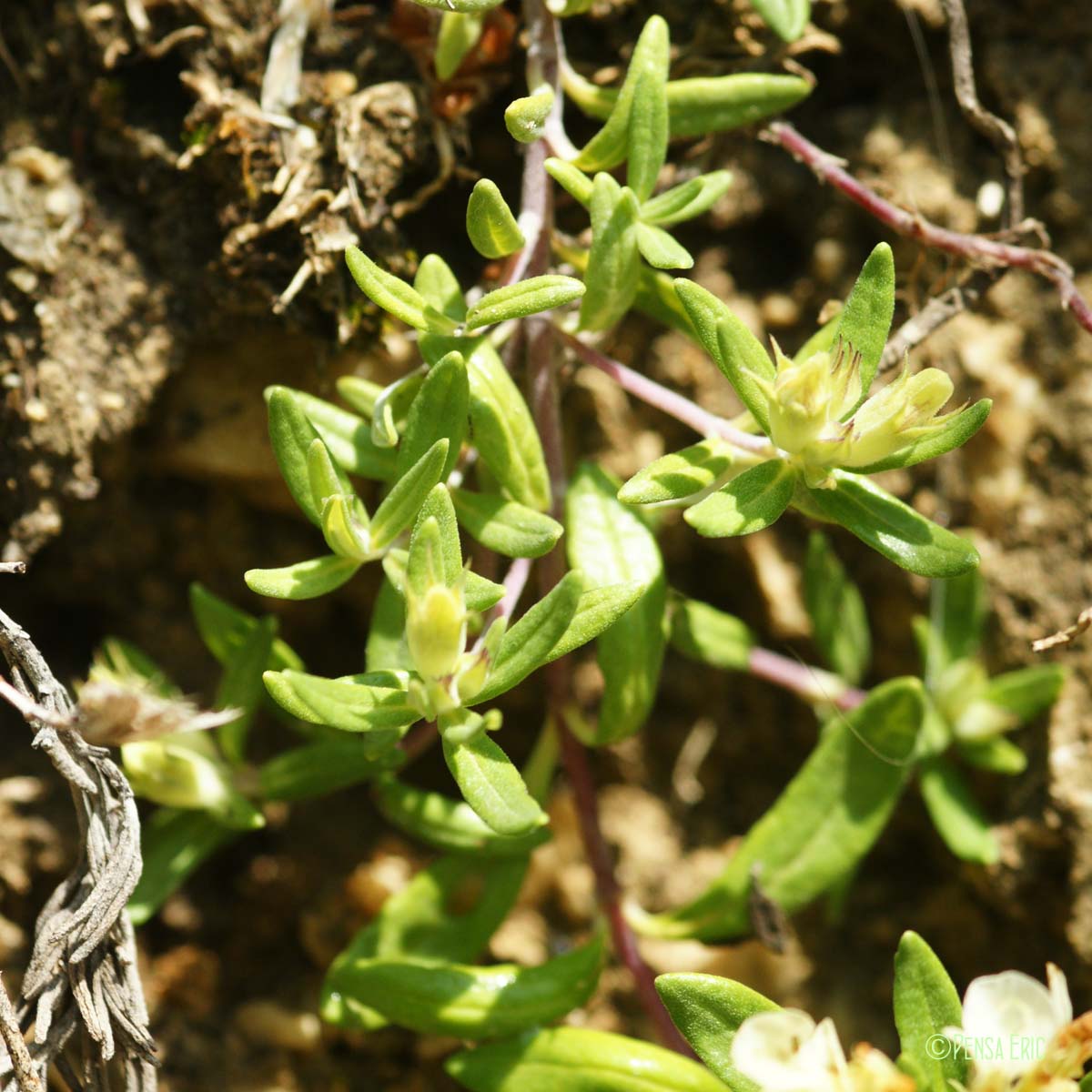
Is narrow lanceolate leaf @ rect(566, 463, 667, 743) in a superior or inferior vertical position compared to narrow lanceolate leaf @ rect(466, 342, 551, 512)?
inferior

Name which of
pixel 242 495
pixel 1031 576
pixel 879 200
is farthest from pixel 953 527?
pixel 242 495

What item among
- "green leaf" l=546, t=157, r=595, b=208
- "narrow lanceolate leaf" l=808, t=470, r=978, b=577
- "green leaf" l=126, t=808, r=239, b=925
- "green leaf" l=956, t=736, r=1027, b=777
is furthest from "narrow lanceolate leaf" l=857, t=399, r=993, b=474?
"green leaf" l=126, t=808, r=239, b=925

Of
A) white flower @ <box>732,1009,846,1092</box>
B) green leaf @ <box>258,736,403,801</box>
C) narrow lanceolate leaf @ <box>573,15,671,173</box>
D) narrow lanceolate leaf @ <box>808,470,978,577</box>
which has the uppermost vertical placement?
narrow lanceolate leaf @ <box>573,15,671,173</box>

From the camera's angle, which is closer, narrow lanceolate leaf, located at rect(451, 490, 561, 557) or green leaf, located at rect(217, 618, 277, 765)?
narrow lanceolate leaf, located at rect(451, 490, 561, 557)

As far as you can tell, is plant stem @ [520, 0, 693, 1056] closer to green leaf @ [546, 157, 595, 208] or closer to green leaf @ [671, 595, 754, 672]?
green leaf @ [546, 157, 595, 208]

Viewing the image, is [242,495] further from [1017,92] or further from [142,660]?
[1017,92]

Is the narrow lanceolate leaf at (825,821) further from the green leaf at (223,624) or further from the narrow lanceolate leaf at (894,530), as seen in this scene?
the green leaf at (223,624)

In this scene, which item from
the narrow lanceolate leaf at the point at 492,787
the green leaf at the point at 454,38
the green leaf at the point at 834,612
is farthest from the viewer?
the green leaf at the point at 834,612

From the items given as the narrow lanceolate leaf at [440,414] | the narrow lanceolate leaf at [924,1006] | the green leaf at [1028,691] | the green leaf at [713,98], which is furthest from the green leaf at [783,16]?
the narrow lanceolate leaf at [924,1006]
